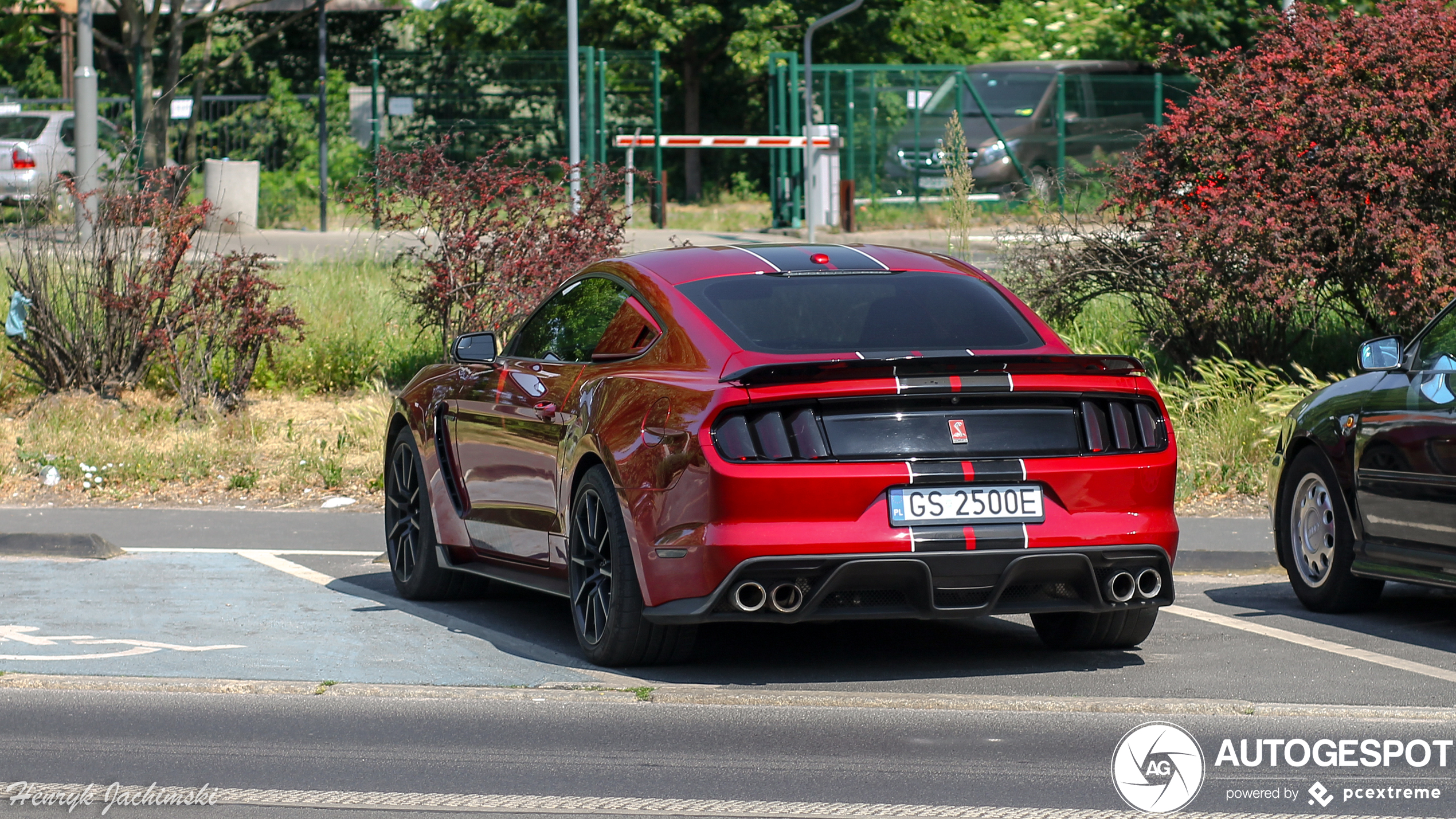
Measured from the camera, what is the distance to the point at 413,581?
8.55 meters

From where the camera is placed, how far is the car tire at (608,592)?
652cm

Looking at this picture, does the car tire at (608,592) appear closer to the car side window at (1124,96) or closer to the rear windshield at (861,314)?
the rear windshield at (861,314)

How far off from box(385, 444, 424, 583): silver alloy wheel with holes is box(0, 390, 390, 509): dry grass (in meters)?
2.85

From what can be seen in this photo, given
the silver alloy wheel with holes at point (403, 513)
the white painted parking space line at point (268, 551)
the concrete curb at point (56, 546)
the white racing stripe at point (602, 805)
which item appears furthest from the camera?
the white painted parking space line at point (268, 551)

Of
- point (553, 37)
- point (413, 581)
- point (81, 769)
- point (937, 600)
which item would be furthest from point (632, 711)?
point (553, 37)

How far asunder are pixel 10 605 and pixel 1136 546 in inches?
197

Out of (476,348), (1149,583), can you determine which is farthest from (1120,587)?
(476,348)

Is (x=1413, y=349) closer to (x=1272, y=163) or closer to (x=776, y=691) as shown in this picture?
(x=776, y=691)

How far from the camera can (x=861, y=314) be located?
702 centimetres

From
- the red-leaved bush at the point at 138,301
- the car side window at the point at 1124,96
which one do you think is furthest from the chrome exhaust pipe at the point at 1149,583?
the car side window at the point at 1124,96

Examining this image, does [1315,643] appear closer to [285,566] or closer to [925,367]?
[925,367]

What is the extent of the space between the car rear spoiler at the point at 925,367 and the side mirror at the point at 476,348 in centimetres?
196

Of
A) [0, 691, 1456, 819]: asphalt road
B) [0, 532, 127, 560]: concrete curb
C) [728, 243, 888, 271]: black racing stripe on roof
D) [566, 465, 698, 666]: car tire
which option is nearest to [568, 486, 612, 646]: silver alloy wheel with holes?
[566, 465, 698, 666]: car tire

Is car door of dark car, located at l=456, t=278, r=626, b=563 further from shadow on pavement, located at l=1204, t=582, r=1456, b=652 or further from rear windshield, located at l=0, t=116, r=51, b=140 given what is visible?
rear windshield, located at l=0, t=116, r=51, b=140
